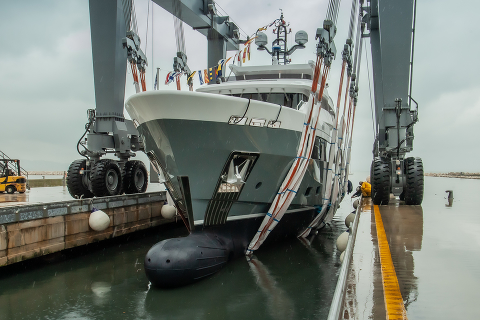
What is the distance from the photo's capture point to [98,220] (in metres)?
9.55

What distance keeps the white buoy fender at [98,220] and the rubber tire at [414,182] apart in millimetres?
7765

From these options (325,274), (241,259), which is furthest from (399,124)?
(241,259)

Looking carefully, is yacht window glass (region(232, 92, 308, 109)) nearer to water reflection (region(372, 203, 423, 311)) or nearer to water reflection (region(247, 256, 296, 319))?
water reflection (region(372, 203, 423, 311))

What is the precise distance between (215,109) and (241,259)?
132 inches

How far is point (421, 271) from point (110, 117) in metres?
10.9

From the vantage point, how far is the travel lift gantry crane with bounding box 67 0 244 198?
11.8 meters

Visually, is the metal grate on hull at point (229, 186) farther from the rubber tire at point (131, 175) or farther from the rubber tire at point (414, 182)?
the rubber tire at point (131, 175)

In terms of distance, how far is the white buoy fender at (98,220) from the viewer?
9.54m

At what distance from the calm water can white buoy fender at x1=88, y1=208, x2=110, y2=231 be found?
68 cm

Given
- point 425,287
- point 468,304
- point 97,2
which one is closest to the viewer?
point 468,304

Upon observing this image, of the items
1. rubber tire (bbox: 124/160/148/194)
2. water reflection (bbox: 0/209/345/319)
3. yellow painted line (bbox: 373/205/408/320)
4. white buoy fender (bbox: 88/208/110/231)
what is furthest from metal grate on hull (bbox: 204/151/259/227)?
rubber tire (bbox: 124/160/148/194)

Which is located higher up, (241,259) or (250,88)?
(250,88)

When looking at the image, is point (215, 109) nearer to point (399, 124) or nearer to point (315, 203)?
point (315, 203)

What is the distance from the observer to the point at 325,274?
795 cm
